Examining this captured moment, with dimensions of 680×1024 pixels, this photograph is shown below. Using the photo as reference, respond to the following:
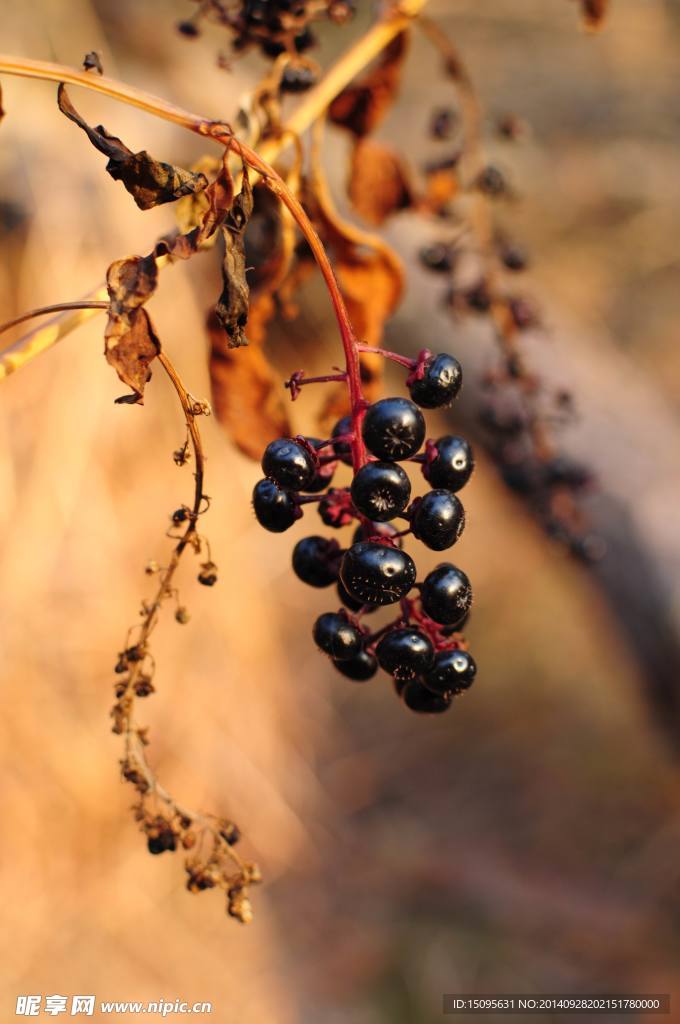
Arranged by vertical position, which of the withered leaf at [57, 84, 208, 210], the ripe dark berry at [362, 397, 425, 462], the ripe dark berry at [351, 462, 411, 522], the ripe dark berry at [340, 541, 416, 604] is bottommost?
the ripe dark berry at [340, 541, 416, 604]

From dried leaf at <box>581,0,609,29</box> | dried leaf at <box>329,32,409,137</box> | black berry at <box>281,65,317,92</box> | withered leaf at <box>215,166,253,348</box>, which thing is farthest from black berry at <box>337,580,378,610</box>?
dried leaf at <box>581,0,609,29</box>

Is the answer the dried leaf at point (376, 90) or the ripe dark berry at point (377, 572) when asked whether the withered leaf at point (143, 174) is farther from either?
the dried leaf at point (376, 90)

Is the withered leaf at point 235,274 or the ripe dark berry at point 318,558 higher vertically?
the withered leaf at point 235,274

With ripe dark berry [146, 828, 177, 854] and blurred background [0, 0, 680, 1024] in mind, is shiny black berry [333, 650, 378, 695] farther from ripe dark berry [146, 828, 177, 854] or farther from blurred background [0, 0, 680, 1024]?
blurred background [0, 0, 680, 1024]

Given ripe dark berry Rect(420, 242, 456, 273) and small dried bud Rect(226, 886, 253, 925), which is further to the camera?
ripe dark berry Rect(420, 242, 456, 273)

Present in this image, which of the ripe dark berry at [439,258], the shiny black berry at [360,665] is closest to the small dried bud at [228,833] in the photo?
the shiny black berry at [360,665]

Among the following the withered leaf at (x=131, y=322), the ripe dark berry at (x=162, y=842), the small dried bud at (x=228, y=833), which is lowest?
the ripe dark berry at (x=162, y=842)
